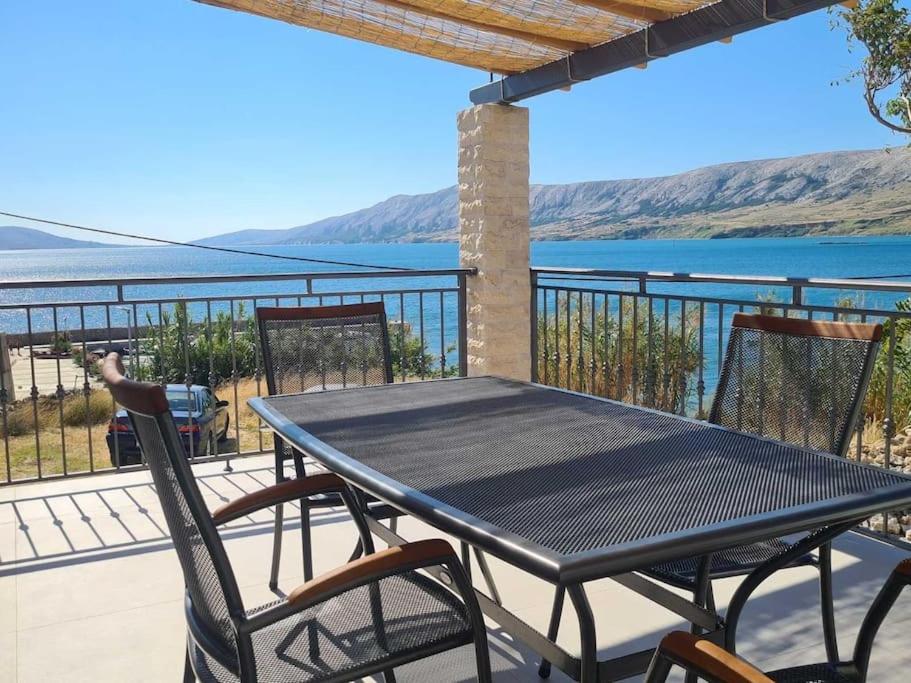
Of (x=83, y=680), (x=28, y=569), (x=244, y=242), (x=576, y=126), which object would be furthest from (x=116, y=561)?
(x=244, y=242)

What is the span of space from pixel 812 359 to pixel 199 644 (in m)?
1.63

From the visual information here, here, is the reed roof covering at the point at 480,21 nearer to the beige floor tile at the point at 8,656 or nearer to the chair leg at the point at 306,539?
the chair leg at the point at 306,539

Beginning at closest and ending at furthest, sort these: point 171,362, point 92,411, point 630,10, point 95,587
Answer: point 95,587 < point 630,10 < point 171,362 < point 92,411

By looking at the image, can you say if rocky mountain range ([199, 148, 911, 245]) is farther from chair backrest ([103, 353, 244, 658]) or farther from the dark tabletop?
chair backrest ([103, 353, 244, 658])

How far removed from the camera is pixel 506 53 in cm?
437

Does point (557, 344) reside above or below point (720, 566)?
above

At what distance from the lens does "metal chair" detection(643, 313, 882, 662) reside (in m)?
1.76

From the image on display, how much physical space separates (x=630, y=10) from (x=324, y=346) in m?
2.16

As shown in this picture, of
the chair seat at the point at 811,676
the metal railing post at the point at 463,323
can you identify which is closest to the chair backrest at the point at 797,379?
the chair seat at the point at 811,676

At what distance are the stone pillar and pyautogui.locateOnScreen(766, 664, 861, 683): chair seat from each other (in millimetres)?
3521

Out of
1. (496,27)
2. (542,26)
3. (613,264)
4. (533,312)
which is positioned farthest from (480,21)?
(613,264)

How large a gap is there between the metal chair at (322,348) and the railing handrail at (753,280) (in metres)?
1.43

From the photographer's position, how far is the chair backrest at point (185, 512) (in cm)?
123

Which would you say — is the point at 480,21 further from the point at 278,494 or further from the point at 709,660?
the point at 709,660
